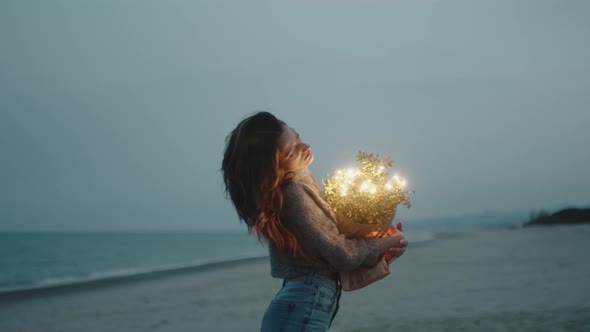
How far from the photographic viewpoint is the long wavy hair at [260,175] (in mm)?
2486

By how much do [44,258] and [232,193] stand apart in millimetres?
41898

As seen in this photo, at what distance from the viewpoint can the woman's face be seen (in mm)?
2520

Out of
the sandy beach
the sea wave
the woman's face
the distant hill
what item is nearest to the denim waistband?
the woman's face

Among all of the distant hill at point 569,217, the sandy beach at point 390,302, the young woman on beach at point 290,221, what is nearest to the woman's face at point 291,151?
the young woman on beach at point 290,221

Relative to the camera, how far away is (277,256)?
267 centimetres

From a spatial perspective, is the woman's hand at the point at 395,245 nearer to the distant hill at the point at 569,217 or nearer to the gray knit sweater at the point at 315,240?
the gray knit sweater at the point at 315,240

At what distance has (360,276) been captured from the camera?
2617 millimetres

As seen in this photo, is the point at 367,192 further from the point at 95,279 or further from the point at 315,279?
the point at 95,279

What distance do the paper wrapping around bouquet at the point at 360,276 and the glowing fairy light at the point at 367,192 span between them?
223mm

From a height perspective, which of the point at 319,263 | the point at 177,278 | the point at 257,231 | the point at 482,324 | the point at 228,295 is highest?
the point at 257,231

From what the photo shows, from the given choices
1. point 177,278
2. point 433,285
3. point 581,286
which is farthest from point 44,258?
point 581,286

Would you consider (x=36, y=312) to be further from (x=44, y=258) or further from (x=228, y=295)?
(x=44, y=258)

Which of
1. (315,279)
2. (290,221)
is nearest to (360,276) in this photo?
(315,279)

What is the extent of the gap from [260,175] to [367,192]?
550 millimetres
